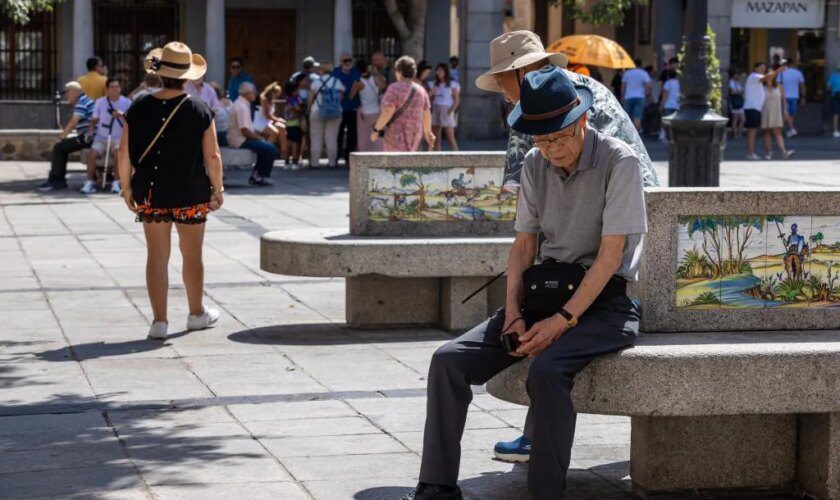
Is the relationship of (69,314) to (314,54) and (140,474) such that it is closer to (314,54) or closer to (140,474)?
(140,474)

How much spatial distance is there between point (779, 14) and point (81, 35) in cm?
1455

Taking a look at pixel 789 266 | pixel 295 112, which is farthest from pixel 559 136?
pixel 295 112

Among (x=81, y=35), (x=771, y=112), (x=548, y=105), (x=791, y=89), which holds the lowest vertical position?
(x=771, y=112)

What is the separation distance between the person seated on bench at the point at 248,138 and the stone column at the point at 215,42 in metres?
9.85

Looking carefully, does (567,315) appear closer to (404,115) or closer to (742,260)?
(742,260)

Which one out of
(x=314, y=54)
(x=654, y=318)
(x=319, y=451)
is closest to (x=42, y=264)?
(x=319, y=451)

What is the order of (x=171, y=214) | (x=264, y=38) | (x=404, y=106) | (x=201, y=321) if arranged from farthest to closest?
(x=264, y=38) < (x=404, y=106) < (x=201, y=321) < (x=171, y=214)

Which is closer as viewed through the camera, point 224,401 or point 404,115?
point 224,401

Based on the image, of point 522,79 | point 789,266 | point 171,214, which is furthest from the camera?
point 171,214

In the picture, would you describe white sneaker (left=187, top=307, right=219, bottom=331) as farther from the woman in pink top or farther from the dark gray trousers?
the woman in pink top

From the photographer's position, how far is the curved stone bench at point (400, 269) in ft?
30.1

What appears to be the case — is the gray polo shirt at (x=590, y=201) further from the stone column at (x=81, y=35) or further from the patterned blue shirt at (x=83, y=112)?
the stone column at (x=81, y=35)

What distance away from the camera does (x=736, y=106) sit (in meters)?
32.3

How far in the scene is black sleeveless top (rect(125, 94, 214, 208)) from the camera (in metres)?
9.10
